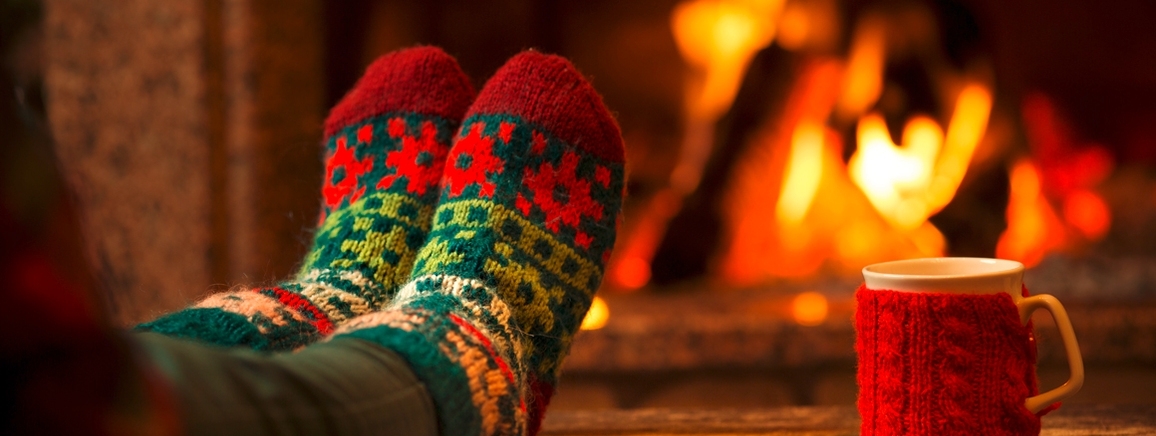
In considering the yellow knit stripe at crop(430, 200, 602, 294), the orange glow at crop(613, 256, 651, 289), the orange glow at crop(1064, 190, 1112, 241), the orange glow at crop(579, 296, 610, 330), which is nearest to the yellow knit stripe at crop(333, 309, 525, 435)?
Answer: the yellow knit stripe at crop(430, 200, 602, 294)

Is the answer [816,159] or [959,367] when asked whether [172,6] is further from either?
[959,367]

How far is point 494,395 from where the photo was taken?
0.45 meters

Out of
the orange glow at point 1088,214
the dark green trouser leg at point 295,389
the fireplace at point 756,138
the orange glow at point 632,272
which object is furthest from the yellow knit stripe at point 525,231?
the orange glow at point 1088,214

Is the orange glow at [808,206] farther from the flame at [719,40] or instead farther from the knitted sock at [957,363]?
the knitted sock at [957,363]

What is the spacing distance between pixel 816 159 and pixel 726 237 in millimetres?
157

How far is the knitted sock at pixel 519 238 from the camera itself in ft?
1.52

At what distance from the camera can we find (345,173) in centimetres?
77

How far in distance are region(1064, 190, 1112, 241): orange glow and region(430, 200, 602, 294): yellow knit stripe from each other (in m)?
0.83

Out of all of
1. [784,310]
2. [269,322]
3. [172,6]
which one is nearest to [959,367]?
[269,322]

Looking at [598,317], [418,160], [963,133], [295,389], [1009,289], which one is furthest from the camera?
[963,133]

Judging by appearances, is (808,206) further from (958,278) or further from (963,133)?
(958,278)

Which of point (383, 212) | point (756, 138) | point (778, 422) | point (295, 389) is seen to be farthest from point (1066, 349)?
point (756, 138)

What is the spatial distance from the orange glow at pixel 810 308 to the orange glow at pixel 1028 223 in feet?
0.86

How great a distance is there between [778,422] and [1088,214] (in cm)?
78
